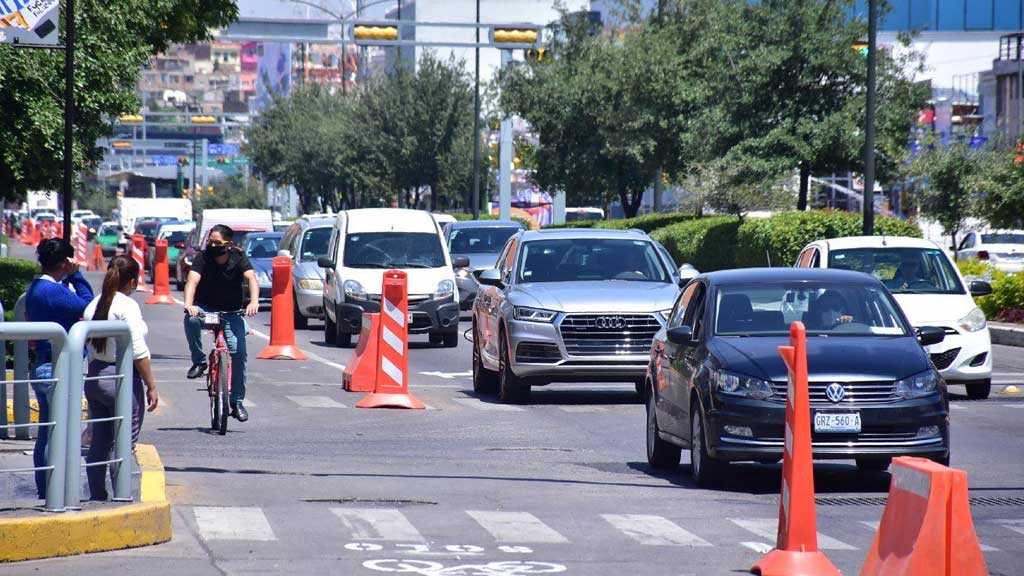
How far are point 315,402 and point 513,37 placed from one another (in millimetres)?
23420

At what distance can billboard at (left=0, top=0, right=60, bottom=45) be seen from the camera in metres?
17.4

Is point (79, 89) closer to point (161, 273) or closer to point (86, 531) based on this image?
point (86, 531)

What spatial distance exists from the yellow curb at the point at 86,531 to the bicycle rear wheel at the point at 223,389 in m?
5.25

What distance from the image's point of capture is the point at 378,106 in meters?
73.9

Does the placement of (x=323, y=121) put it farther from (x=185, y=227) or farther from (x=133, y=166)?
(x=133, y=166)

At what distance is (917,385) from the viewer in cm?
1159

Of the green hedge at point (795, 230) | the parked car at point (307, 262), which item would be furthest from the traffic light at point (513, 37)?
the parked car at point (307, 262)

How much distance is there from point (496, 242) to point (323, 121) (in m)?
53.2

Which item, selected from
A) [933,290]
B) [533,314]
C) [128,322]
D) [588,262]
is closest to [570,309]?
[533,314]

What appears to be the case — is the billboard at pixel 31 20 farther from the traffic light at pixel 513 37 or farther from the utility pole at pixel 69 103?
the traffic light at pixel 513 37

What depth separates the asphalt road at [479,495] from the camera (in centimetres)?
879

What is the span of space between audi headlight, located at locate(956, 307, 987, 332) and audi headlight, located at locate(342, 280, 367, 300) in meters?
10.8

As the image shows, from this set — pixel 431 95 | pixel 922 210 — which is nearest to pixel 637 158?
pixel 922 210

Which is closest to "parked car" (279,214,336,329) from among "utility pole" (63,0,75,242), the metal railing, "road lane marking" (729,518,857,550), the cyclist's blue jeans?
"utility pole" (63,0,75,242)
